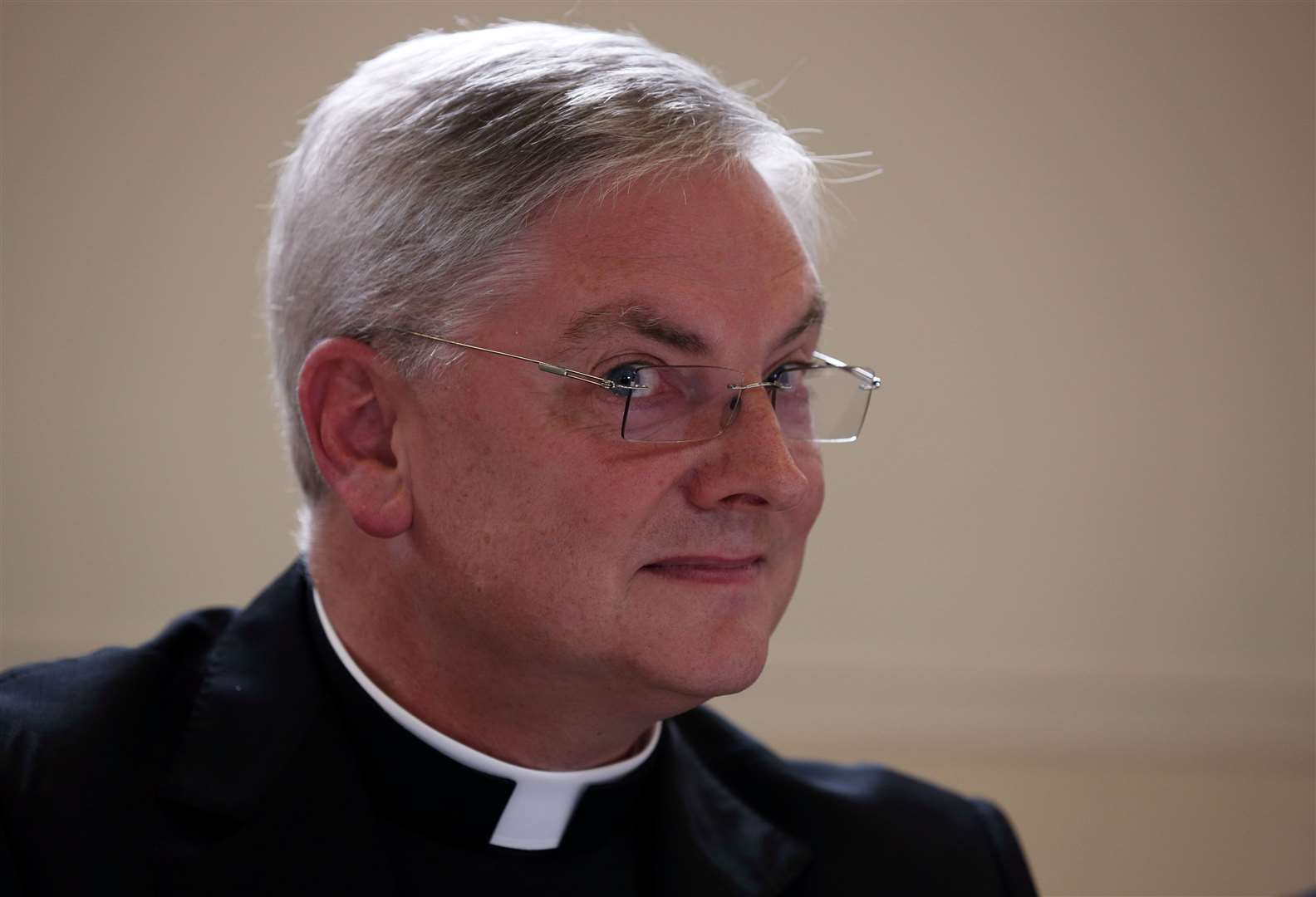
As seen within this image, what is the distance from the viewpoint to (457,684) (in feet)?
5.27

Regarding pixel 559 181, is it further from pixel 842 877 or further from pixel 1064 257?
pixel 1064 257

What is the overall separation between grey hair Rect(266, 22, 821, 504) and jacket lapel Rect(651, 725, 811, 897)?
0.61 m

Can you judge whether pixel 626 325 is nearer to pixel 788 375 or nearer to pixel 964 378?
pixel 788 375

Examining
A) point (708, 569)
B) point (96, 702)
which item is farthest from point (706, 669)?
point (96, 702)

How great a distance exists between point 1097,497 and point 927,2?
4.45 ft

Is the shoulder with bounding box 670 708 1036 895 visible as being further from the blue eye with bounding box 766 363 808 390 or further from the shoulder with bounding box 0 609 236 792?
the shoulder with bounding box 0 609 236 792

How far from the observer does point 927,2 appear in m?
3.45

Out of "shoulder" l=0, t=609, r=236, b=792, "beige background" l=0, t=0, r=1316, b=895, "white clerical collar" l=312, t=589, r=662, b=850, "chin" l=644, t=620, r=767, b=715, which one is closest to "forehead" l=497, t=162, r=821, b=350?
"chin" l=644, t=620, r=767, b=715

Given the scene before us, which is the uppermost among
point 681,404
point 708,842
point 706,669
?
point 681,404

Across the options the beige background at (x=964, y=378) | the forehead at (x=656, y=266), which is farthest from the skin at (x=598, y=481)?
the beige background at (x=964, y=378)

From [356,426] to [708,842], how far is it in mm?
705

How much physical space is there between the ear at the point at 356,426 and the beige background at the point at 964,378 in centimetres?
187

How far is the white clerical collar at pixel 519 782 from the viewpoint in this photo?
161cm

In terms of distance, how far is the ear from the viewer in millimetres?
1557
